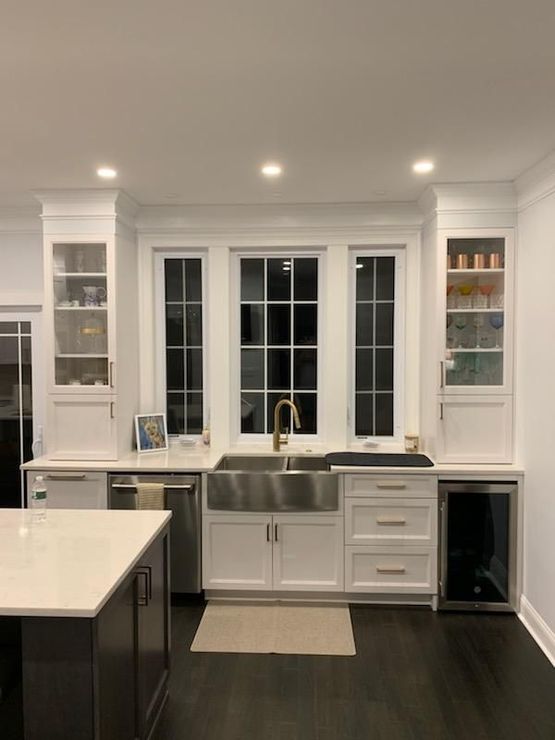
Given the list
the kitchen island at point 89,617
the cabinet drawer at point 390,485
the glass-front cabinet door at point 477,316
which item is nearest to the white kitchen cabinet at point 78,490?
the kitchen island at point 89,617

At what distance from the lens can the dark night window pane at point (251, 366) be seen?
4.43 m

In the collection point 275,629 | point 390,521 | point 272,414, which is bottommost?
point 275,629

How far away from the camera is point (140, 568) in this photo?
2146 mm

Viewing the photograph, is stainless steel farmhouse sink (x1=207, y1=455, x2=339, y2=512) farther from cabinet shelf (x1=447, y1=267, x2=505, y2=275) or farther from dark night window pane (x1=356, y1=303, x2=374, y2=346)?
cabinet shelf (x1=447, y1=267, x2=505, y2=275)

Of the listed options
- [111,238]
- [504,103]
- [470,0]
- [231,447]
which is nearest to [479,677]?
[231,447]

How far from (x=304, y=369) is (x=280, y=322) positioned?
1.39ft

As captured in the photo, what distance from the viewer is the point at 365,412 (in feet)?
14.3

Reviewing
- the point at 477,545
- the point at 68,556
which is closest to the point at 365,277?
the point at 477,545

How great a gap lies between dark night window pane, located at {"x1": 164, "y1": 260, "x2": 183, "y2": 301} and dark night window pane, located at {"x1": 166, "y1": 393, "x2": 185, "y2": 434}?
31.1 inches

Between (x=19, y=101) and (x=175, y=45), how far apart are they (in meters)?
0.87

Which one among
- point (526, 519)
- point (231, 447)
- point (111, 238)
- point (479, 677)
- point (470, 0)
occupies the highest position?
point (470, 0)

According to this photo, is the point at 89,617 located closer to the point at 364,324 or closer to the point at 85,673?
the point at 85,673

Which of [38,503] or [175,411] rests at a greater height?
[175,411]

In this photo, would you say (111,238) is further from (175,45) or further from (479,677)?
(479,677)
